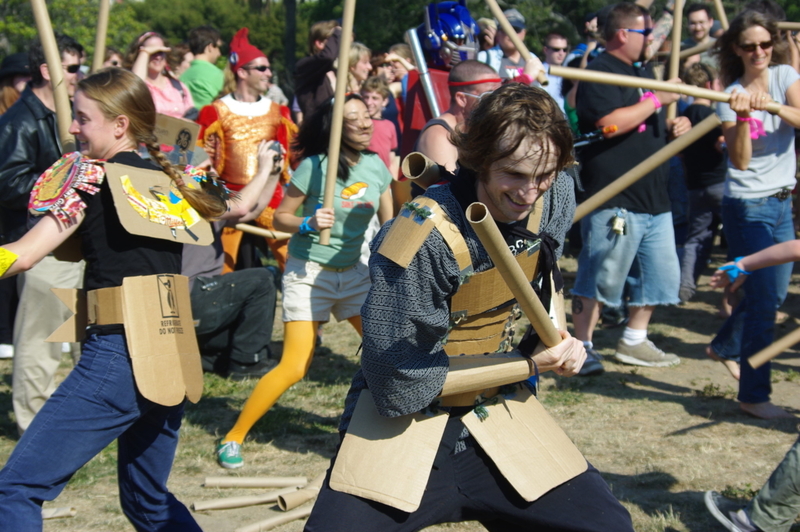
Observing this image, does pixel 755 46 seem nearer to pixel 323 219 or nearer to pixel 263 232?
pixel 323 219

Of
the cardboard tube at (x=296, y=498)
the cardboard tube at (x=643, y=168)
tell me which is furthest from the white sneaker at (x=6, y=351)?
the cardboard tube at (x=643, y=168)

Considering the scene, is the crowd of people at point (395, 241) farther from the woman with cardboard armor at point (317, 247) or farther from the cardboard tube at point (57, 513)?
the cardboard tube at point (57, 513)

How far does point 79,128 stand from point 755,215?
359 centimetres

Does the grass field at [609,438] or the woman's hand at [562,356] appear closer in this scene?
the woman's hand at [562,356]

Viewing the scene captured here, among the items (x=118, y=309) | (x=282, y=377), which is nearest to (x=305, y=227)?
(x=282, y=377)

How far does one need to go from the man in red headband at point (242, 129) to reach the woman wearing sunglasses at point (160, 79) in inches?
13.9

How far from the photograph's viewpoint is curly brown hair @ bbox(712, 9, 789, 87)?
4648mm

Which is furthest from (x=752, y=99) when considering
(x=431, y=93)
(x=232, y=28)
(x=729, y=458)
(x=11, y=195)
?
(x=232, y=28)

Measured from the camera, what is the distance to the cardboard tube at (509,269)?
1.85 meters

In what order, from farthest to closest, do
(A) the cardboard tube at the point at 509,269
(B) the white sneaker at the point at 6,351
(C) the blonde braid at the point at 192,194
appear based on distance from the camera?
(B) the white sneaker at the point at 6,351 → (C) the blonde braid at the point at 192,194 → (A) the cardboard tube at the point at 509,269

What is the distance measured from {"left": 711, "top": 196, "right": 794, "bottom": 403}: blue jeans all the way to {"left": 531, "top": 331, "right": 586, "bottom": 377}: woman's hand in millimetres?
2710

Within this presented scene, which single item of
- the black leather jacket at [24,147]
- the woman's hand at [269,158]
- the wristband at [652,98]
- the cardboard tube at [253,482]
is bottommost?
the cardboard tube at [253,482]

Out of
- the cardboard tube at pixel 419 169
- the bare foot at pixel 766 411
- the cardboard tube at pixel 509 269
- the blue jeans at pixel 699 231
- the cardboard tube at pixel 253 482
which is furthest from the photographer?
the blue jeans at pixel 699 231

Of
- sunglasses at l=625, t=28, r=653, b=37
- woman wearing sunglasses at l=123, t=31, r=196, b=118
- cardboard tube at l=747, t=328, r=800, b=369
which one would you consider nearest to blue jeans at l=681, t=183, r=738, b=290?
sunglasses at l=625, t=28, r=653, b=37
